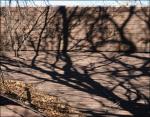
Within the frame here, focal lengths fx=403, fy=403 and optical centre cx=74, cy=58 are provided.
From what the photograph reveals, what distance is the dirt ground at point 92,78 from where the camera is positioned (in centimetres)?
1000

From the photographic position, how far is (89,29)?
14.7m

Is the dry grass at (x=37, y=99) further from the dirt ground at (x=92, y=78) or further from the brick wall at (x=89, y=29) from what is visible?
the brick wall at (x=89, y=29)

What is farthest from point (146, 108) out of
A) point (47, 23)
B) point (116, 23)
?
point (47, 23)

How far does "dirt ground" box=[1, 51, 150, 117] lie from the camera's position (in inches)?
394

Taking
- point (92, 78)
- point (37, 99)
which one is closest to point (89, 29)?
point (92, 78)

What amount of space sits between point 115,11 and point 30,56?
3465 millimetres

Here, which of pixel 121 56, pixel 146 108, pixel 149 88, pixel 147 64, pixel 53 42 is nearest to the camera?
pixel 146 108

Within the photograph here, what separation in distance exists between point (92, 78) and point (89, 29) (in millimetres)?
3322

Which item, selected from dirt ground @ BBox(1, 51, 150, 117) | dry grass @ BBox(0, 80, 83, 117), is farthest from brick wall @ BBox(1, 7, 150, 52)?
dry grass @ BBox(0, 80, 83, 117)

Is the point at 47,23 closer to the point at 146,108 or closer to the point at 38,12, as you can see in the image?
the point at 38,12

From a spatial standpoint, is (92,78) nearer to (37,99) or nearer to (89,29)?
(37,99)

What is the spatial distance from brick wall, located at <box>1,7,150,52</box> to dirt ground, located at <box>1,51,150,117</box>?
45cm

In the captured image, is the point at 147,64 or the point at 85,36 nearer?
the point at 147,64

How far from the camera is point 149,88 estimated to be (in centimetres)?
1105
